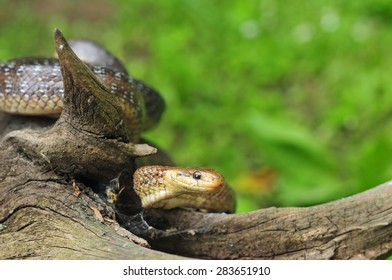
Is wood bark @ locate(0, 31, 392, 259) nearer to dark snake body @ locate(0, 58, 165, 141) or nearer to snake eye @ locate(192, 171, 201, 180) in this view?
snake eye @ locate(192, 171, 201, 180)

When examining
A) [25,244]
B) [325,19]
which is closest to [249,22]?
[325,19]

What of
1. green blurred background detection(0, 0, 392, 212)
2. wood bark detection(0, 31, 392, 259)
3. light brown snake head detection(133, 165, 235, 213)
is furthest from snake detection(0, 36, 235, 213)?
green blurred background detection(0, 0, 392, 212)

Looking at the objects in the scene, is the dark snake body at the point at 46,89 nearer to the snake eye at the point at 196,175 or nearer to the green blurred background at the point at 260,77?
the snake eye at the point at 196,175

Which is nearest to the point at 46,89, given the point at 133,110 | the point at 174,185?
the point at 133,110

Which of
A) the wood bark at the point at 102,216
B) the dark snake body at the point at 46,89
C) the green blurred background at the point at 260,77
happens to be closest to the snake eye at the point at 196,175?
the wood bark at the point at 102,216

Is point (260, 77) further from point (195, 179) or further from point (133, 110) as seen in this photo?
point (195, 179)

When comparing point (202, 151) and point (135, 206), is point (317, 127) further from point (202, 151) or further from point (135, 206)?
point (135, 206)
